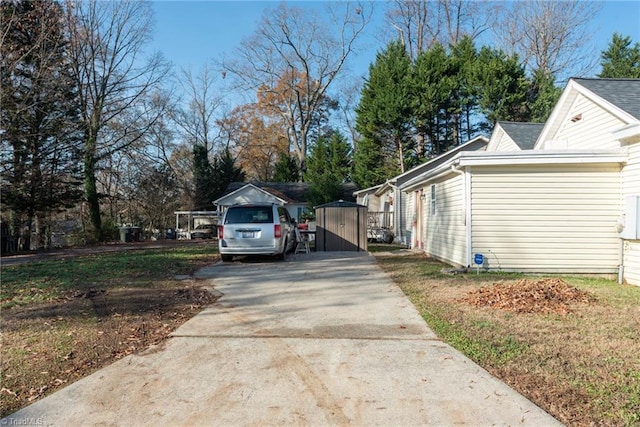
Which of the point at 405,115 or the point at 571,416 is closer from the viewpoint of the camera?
the point at 571,416

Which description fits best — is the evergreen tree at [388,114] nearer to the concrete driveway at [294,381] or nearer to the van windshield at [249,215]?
the van windshield at [249,215]

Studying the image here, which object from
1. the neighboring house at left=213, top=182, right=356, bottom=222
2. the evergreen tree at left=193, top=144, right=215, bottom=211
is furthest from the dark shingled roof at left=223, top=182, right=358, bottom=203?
the evergreen tree at left=193, top=144, right=215, bottom=211

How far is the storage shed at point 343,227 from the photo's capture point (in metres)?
15.7

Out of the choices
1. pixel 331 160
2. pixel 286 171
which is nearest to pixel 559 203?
pixel 331 160

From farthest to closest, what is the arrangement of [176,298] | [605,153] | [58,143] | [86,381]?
[58,143] < [605,153] < [176,298] < [86,381]

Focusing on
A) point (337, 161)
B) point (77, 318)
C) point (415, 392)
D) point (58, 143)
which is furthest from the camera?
point (337, 161)

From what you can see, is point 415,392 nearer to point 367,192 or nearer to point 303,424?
point 303,424

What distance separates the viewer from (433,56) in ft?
94.1

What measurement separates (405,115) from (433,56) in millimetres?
4442

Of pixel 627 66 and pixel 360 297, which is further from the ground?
pixel 627 66

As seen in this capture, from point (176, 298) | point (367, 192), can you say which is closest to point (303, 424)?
point (176, 298)

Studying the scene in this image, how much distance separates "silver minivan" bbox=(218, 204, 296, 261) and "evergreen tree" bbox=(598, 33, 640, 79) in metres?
27.5

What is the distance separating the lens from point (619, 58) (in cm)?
2919

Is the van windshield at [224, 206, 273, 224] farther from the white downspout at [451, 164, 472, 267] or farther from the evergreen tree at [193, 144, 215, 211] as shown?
the evergreen tree at [193, 144, 215, 211]
